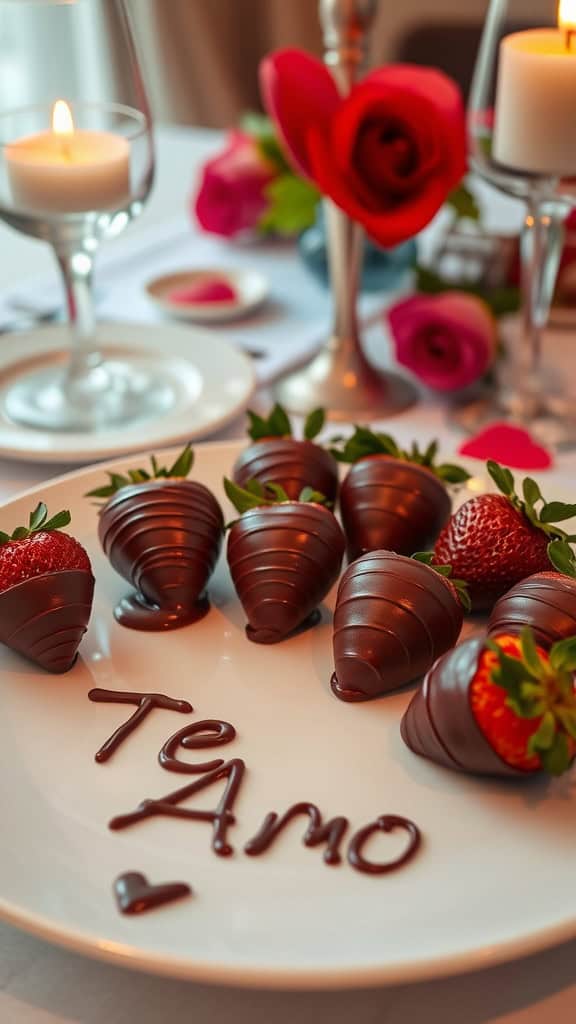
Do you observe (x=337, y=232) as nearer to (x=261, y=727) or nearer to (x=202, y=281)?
(x=202, y=281)

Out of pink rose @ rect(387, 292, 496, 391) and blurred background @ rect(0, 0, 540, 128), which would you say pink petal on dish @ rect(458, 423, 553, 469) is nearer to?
pink rose @ rect(387, 292, 496, 391)

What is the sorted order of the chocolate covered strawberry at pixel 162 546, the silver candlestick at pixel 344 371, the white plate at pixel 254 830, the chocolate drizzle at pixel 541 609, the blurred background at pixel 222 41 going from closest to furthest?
the white plate at pixel 254 830 < the chocolate drizzle at pixel 541 609 < the chocolate covered strawberry at pixel 162 546 < the silver candlestick at pixel 344 371 < the blurred background at pixel 222 41

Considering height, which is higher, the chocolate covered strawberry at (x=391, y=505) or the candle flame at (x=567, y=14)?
the candle flame at (x=567, y=14)

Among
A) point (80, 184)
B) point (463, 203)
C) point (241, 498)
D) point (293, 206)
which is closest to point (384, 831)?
point (241, 498)

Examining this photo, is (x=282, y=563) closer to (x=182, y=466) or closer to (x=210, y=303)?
(x=182, y=466)

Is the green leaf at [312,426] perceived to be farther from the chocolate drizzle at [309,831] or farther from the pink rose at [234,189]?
the pink rose at [234,189]

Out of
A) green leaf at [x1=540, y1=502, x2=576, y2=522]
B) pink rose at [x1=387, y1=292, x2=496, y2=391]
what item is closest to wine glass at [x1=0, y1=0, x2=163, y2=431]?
pink rose at [x1=387, y1=292, x2=496, y2=391]

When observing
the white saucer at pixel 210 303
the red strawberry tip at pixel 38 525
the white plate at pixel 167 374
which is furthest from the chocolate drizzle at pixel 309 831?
the white saucer at pixel 210 303
